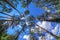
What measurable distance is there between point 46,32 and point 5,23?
1.28 meters

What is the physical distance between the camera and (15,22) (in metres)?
7.63

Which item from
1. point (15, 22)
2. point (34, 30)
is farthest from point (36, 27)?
point (15, 22)

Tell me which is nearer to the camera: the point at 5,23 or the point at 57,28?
the point at 57,28

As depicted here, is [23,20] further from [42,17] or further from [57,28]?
[57,28]

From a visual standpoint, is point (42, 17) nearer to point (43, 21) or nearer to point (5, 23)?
point (43, 21)

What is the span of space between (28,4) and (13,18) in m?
0.62

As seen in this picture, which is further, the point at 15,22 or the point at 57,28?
the point at 15,22

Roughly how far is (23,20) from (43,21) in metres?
0.57

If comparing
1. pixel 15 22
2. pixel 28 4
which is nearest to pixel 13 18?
pixel 15 22

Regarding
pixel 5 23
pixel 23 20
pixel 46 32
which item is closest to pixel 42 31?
pixel 46 32

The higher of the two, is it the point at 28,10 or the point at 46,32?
the point at 28,10

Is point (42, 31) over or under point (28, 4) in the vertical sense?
under

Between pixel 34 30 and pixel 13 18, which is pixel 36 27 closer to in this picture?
pixel 34 30

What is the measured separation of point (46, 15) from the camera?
7328 mm
